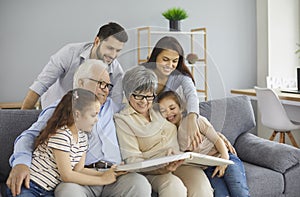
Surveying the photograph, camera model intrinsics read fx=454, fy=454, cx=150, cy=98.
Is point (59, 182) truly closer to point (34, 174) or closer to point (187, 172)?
point (34, 174)

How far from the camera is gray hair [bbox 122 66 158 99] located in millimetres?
1154

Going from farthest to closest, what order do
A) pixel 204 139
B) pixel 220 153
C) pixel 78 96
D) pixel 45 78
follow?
pixel 45 78
pixel 220 153
pixel 204 139
pixel 78 96

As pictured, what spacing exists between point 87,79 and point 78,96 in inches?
1.9

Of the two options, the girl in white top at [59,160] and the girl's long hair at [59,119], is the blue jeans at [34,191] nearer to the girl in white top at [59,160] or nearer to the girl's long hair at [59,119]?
the girl in white top at [59,160]

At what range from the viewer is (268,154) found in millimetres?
2395

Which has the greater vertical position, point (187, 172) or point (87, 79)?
point (87, 79)

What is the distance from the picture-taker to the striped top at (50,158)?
1.73 meters

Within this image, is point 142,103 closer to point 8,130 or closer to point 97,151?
point 97,151

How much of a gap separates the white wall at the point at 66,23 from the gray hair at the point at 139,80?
2.93m

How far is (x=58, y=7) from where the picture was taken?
4.13 metres

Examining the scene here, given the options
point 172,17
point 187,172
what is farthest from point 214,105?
point 172,17

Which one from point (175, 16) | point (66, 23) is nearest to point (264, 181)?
point (175, 16)

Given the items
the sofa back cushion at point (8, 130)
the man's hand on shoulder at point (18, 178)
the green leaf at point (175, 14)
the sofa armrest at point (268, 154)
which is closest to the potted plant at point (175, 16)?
the green leaf at point (175, 14)

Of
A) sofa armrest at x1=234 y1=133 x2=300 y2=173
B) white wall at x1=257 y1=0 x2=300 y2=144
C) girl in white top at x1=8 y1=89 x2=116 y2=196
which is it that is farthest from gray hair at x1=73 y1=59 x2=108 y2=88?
white wall at x1=257 y1=0 x2=300 y2=144
